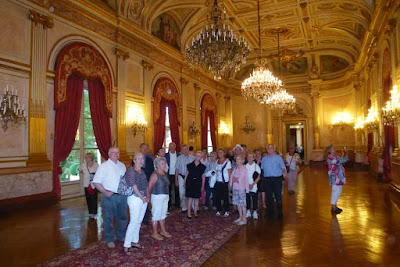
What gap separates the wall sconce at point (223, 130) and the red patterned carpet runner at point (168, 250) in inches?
445

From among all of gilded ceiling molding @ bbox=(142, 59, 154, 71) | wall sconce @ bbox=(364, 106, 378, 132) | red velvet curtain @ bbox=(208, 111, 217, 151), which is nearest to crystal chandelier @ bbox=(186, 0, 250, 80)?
gilded ceiling molding @ bbox=(142, 59, 154, 71)

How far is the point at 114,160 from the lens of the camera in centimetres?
387

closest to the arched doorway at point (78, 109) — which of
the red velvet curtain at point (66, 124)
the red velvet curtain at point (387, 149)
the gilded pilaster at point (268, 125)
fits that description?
the red velvet curtain at point (66, 124)

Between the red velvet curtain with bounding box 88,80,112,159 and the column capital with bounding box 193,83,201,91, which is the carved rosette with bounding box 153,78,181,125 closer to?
the column capital with bounding box 193,83,201,91

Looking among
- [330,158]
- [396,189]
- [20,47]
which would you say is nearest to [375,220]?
[330,158]

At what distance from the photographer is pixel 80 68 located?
738 cm

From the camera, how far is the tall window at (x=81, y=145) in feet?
24.4

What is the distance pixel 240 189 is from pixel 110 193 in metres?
2.27

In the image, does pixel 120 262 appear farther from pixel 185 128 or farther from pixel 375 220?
pixel 185 128

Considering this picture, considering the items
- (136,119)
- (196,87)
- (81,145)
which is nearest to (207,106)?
(196,87)

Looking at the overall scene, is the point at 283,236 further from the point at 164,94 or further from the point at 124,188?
the point at 164,94

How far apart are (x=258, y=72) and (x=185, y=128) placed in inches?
159

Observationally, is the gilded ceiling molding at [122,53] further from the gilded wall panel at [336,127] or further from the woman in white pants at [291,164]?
the gilded wall panel at [336,127]

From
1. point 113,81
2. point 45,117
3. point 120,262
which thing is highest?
point 113,81
